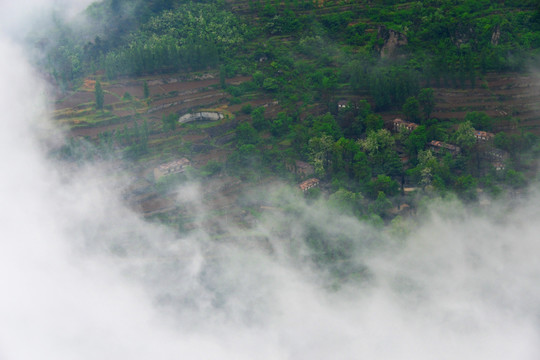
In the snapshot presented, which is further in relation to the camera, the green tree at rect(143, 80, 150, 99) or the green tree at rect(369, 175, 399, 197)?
the green tree at rect(143, 80, 150, 99)

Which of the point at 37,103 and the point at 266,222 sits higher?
the point at 37,103

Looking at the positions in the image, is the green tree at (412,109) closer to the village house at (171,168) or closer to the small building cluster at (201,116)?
the small building cluster at (201,116)

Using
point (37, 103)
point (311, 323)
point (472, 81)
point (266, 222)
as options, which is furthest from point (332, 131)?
point (37, 103)

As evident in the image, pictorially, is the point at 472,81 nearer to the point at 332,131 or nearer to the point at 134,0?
the point at 332,131

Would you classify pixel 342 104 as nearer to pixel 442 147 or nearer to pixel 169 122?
pixel 442 147

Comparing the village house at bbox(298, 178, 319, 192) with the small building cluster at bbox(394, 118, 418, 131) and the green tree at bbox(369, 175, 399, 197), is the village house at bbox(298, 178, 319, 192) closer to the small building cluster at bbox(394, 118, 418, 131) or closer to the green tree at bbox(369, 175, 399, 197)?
the green tree at bbox(369, 175, 399, 197)

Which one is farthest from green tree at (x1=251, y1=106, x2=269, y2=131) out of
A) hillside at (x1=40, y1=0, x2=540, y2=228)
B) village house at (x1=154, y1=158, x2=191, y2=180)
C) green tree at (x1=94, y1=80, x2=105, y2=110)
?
green tree at (x1=94, y1=80, x2=105, y2=110)
